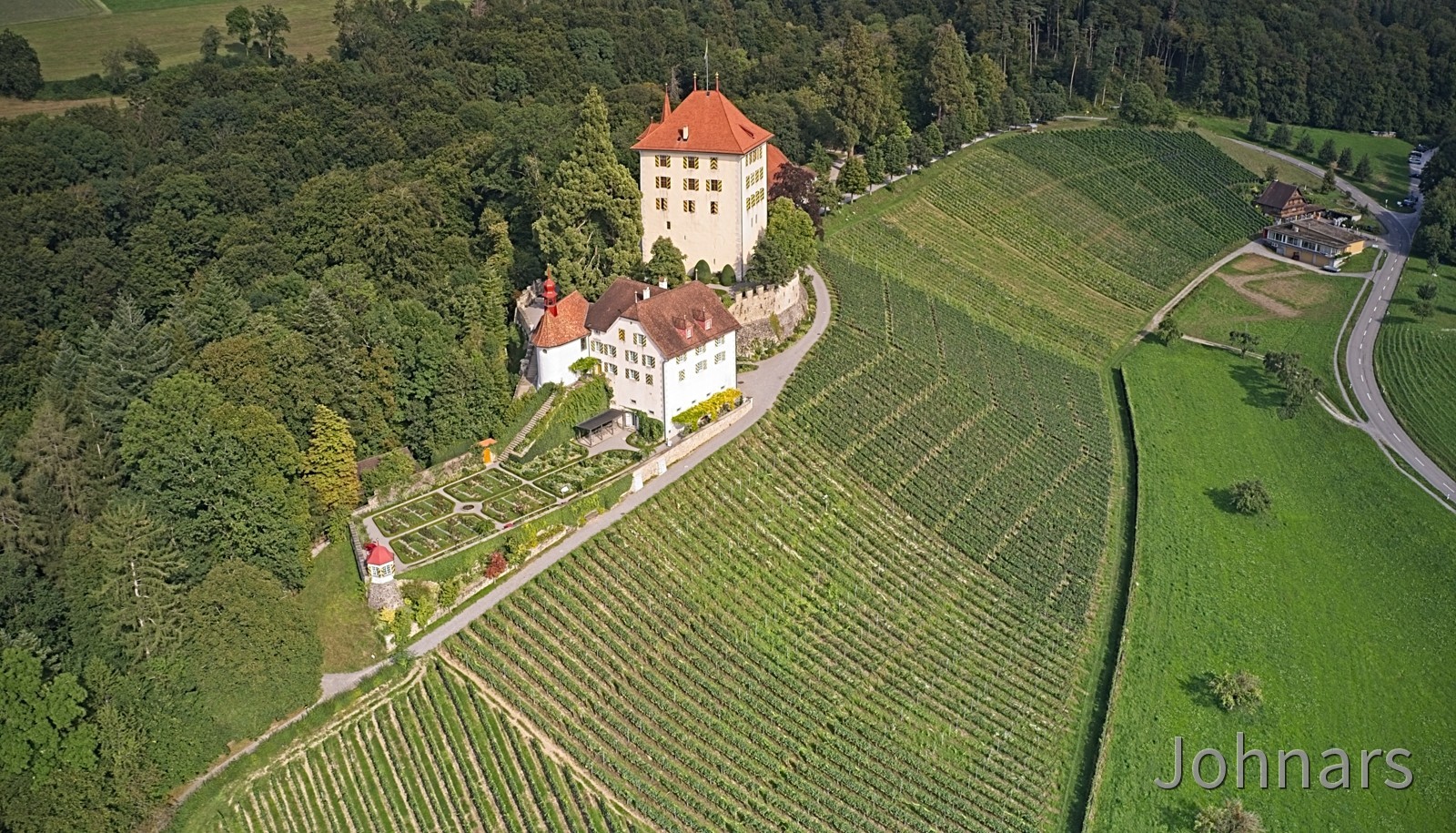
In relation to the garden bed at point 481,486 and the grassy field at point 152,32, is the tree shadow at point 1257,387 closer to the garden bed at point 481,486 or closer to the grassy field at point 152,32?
the garden bed at point 481,486

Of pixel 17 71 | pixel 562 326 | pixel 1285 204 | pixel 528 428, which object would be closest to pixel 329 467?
pixel 528 428

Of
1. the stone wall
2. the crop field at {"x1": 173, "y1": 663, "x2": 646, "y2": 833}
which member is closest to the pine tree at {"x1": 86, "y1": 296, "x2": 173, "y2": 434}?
the crop field at {"x1": 173, "y1": 663, "x2": 646, "y2": 833}

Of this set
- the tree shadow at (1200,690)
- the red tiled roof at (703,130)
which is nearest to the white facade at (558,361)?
the red tiled roof at (703,130)

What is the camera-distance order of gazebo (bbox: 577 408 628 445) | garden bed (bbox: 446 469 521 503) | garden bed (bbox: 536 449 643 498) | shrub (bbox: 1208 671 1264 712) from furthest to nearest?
gazebo (bbox: 577 408 628 445)
garden bed (bbox: 536 449 643 498)
garden bed (bbox: 446 469 521 503)
shrub (bbox: 1208 671 1264 712)

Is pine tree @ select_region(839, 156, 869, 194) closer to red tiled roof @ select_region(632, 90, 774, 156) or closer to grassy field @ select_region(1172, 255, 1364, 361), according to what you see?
red tiled roof @ select_region(632, 90, 774, 156)

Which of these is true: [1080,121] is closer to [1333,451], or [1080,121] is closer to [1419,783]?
[1333,451]

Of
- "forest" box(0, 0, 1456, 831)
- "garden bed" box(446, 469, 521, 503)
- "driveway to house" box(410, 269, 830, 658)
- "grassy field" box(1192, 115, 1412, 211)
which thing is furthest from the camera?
"grassy field" box(1192, 115, 1412, 211)
